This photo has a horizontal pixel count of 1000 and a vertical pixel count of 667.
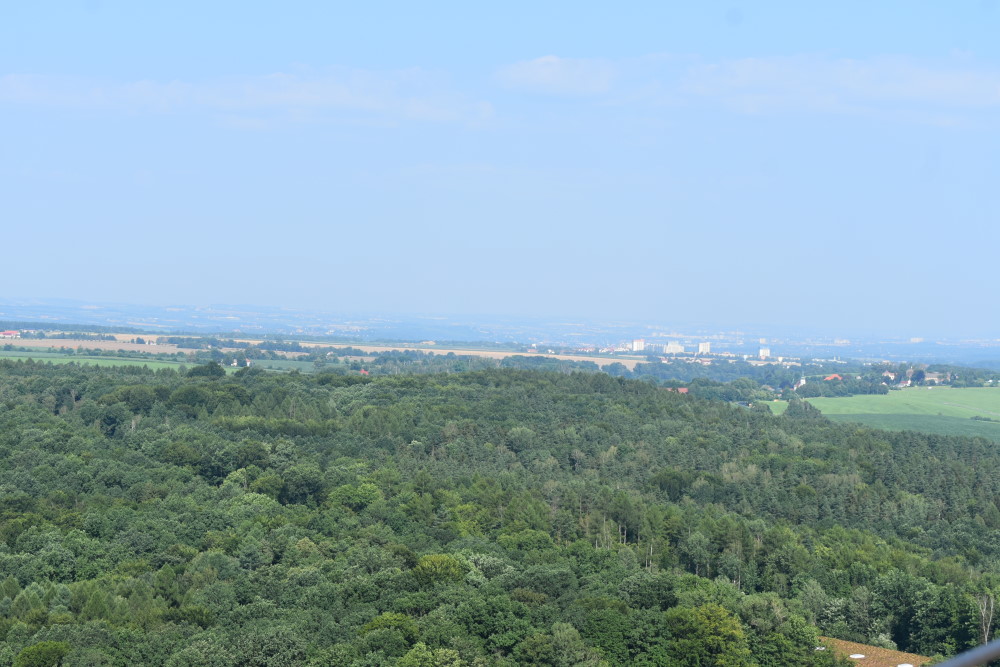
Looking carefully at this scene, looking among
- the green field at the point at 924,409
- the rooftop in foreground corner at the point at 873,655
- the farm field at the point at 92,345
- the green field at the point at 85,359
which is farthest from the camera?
the farm field at the point at 92,345

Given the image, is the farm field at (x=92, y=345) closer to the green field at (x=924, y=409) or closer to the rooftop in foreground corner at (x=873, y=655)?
the green field at (x=924, y=409)

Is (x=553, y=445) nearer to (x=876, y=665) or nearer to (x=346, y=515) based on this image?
(x=346, y=515)

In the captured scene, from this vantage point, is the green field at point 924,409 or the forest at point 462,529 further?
the green field at point 924,409

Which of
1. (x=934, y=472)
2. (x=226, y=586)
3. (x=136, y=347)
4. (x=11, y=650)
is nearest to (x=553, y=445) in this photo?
(x=934, y=472)

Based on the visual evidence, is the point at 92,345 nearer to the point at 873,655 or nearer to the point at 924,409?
the point at 924,409

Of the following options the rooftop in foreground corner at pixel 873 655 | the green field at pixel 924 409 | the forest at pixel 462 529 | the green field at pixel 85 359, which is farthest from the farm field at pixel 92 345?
the rooftop in foreground corner at pixel 873 655
